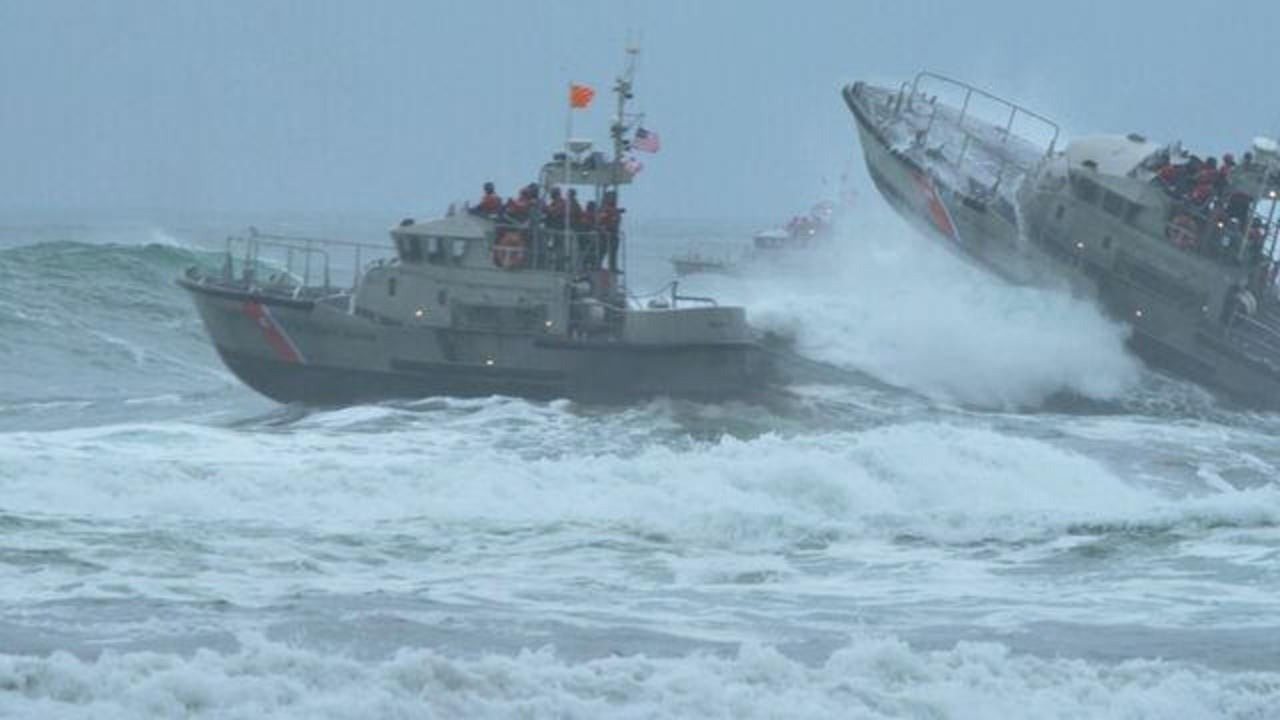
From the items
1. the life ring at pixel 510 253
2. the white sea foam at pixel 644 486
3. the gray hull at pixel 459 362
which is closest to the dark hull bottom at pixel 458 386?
the gray hull at pixel 459 362

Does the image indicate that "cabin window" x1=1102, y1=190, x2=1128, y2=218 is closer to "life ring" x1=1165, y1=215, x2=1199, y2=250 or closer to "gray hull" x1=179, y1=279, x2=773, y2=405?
"life ring" x1=1165, y1=215, x2=1199, y2=250

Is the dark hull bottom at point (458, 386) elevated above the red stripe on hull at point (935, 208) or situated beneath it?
situated beneath

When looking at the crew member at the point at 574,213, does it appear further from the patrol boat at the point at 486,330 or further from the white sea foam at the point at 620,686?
the white sea foam at the point at 620,686

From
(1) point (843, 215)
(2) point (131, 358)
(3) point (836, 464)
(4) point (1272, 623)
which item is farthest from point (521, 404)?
(1) point (843, 215)

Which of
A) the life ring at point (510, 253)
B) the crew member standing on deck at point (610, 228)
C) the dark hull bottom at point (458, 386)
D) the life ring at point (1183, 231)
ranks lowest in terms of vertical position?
the dark hull bottom at point (458, 386)

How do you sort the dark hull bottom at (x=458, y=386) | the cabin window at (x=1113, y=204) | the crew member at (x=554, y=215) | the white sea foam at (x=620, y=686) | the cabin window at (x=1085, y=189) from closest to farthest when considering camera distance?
the white sea foam at (x=620, y=686) → the dark hull bottom at (x=458, y=386) → the crew member at (x=554, y=215) → the cabin window at (x=1113, y=204) → the cabin window at (x=1085, y=189)

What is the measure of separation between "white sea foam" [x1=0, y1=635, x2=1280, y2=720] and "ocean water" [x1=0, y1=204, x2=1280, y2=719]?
2cm

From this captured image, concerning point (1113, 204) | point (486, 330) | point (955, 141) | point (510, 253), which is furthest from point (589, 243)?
point (955, 141)

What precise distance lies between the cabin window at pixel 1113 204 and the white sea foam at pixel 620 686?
57.7 ft

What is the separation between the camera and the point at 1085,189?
29734 millimetres

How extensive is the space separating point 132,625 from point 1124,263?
62.9 ft

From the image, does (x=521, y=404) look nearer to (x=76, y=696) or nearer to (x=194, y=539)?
(x=194, y=539)

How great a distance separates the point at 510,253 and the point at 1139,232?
8.01m

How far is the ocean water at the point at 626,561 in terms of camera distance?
1133cm
